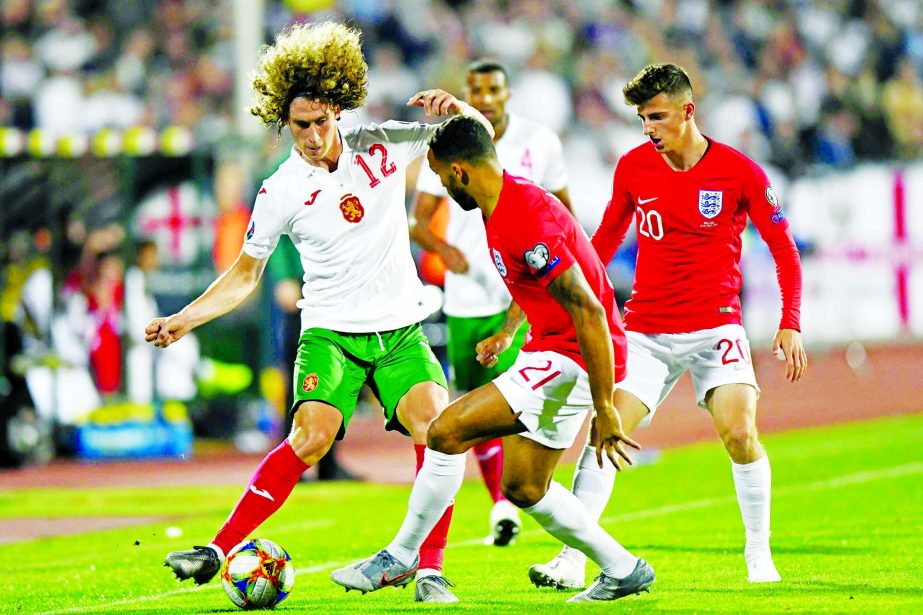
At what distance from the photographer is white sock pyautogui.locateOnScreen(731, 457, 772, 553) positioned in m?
7.22

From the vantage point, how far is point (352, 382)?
7.23m

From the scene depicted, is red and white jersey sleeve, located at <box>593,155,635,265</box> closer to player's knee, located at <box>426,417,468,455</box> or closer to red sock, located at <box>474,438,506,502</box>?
player's knee, located at <box>426,417,468,455</box>

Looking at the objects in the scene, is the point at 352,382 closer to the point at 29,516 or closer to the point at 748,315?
the point at 29,516

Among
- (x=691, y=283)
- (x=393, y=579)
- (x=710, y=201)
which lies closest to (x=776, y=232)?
(x=710, y=201)

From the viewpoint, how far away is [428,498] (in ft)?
21.8

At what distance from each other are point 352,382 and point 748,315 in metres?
15.2

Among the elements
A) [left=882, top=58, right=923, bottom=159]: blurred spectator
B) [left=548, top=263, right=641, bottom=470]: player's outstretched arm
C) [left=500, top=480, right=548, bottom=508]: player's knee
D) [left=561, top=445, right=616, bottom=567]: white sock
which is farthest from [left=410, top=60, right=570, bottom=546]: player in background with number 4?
[left=882, top=58, right=923, bottom=159]: blurred spectator

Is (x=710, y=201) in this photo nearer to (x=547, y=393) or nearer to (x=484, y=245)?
(x=547, y=393)

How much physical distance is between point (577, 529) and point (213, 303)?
1906 millimetres

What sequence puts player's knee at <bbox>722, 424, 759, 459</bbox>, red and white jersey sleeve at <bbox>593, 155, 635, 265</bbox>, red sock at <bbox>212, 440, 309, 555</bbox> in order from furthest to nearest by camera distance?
red and white jersey sleeve at <bbox>593, 155, 635, 265</bbox>, player's knee at <bbox>722, 424, 759, 459</bbox>, red sock at <bbox>212, 440, 309, 555</bbox>

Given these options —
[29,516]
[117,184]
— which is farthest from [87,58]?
[29,516]

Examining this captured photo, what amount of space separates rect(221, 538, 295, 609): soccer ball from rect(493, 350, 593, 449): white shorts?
48.5 inches

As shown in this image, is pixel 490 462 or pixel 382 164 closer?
pixel 382 164

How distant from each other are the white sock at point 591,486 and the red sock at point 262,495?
4.18 feet
